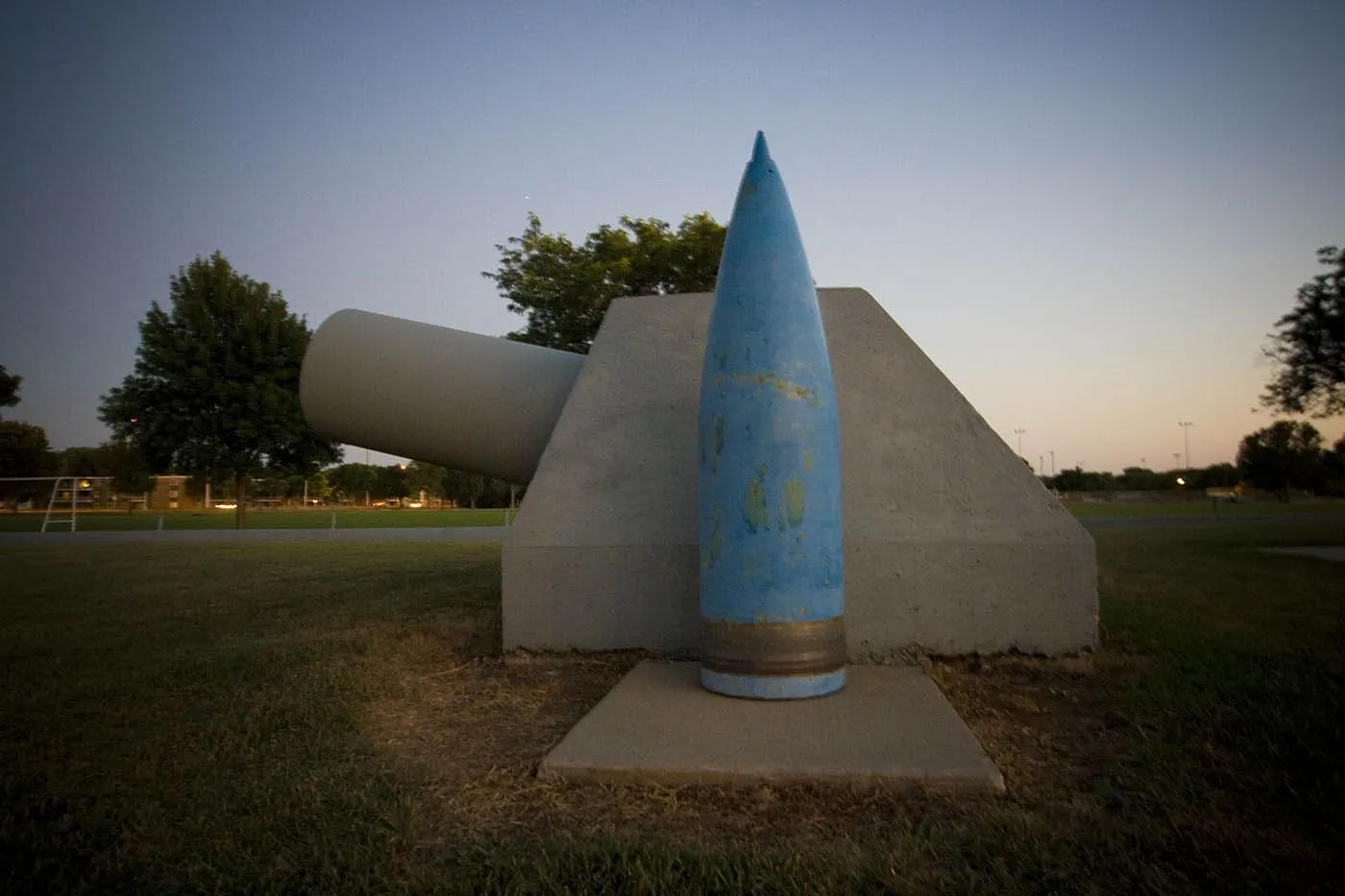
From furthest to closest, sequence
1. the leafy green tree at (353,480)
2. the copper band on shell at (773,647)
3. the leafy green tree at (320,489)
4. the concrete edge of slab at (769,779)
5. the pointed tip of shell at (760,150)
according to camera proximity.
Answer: the leafy green tree at (353,480)
the leafy green tree at (320,489)
the pointed tip of shell at (760,150)
the copper band on shell at (773,647)
the concrete edge of slab at (769,779)

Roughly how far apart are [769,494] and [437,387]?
12.4 ft

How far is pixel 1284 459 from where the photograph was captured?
65.6 metres

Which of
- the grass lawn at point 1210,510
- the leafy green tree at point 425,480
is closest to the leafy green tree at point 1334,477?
the grass lawn at point 1210,510

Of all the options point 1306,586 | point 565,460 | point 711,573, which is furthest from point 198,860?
point 1306,586

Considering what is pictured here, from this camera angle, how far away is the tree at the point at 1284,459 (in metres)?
A: 65.3

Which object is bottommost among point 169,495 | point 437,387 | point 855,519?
point 855,519

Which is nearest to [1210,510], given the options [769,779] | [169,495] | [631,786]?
[769,779]

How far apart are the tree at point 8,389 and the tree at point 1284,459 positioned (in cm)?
8160

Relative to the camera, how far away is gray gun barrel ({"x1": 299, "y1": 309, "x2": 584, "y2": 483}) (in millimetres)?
6980

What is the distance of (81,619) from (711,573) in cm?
767

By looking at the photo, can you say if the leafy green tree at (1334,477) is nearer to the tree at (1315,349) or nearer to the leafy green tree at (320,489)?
the tree at (1315,349)

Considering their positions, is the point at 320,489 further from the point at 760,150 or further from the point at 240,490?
the point at 760,150

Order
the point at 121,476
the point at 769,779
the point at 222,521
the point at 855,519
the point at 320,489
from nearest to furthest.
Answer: the point at 769,779 < the point at 855,519 < the point at 222,521 < the point at 121,476 < the point at 320,489

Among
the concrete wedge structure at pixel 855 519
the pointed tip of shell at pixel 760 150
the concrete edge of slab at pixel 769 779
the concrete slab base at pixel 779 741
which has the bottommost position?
the concrete edge of slab at pixel 769 779
